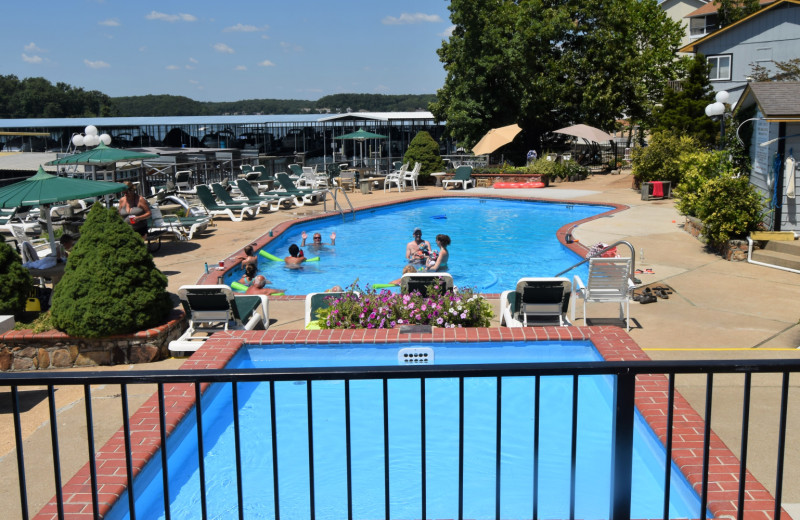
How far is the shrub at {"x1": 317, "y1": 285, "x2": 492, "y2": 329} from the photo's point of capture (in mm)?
7621

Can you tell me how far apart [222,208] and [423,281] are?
11.3 metres

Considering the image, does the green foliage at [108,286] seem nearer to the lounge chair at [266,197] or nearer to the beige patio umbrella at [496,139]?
the lounge chair at [266,197]

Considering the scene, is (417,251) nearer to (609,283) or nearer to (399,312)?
(609,283)

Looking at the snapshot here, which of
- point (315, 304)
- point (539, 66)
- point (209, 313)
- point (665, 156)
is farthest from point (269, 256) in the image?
point (539, 66)

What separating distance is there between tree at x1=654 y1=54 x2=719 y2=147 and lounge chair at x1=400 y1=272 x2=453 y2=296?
672 inches

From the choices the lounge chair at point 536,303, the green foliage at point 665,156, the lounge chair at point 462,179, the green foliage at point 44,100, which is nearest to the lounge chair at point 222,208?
the lounge chair at point 462,179

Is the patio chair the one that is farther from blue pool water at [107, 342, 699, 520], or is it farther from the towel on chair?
blue pool water at [107, 342, 699, 520]

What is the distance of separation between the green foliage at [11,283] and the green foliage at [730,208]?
35.4 ft

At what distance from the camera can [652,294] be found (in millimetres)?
9594

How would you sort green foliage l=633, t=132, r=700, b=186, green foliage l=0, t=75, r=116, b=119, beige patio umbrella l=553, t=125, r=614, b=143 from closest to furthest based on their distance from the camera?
green foliage l=633, t=132, r=700, b=186 < beige patio umbrella l=553, t=125, r=614, b=143 < green foliage l=0, t=75, r=116, b=119

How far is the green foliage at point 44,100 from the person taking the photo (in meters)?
95.6

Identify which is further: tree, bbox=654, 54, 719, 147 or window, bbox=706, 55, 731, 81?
window, bbox=706, 55, 731, 81

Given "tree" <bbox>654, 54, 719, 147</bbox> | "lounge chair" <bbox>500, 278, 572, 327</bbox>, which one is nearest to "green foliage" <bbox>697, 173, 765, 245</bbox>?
"lounge chair" <bbox>500, 278, 572, 327</bbox>

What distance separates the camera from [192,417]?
18.5ft
